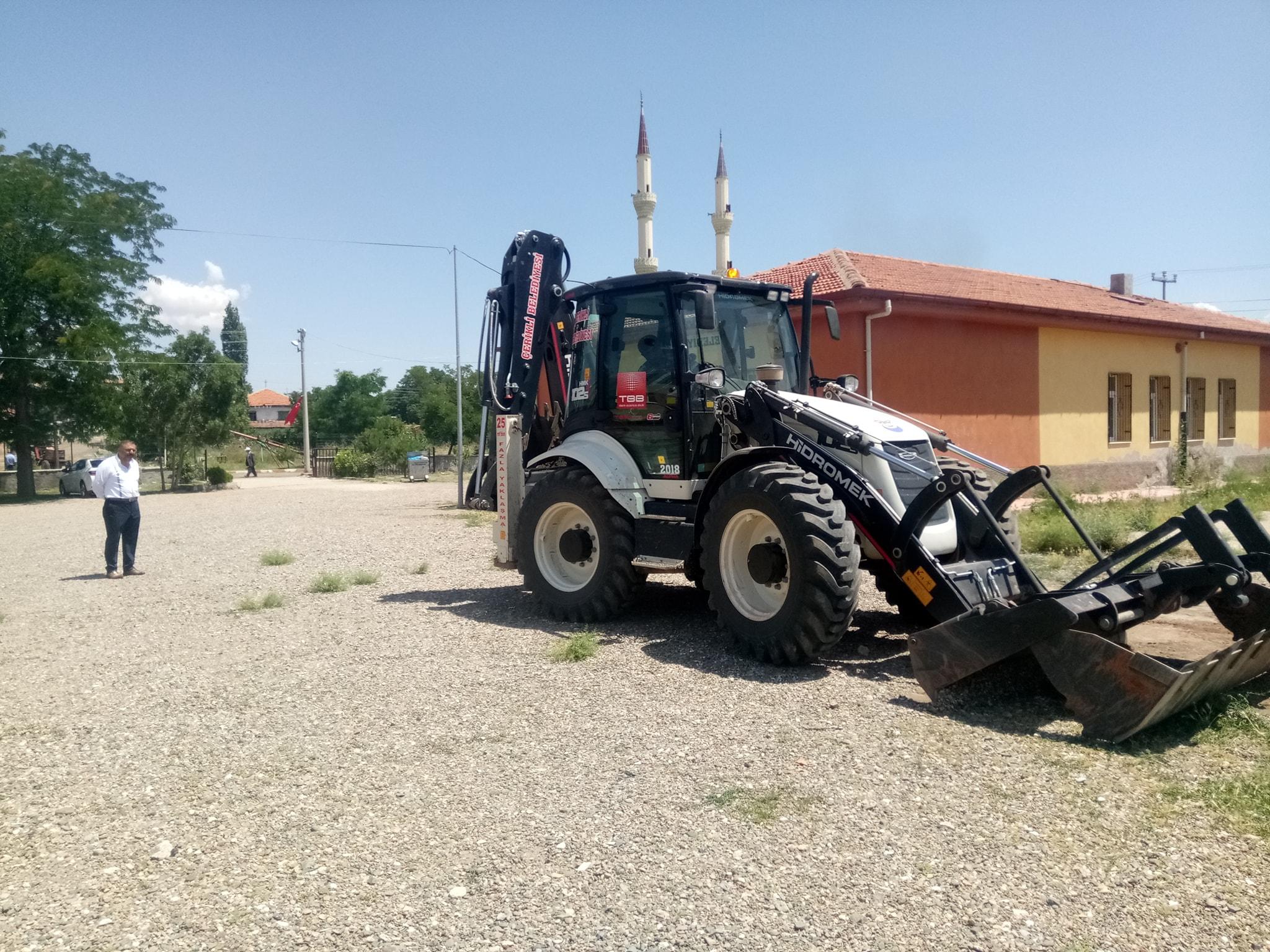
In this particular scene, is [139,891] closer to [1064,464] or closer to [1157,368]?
[1064,464]

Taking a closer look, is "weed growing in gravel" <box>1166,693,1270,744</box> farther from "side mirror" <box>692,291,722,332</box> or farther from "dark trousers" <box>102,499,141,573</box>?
"dark trousers" <box>102,499,141,573</box>

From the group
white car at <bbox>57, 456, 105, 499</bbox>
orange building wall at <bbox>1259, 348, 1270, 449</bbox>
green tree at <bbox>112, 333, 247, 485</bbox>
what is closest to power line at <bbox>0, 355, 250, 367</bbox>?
green tree at <bbox>112, 333, 247, 485</bbox>

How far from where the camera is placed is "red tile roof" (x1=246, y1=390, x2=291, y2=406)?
125 m

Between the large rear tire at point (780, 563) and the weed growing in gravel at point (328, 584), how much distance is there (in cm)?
511

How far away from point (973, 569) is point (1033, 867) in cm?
281

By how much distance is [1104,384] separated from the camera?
21844 millimetres

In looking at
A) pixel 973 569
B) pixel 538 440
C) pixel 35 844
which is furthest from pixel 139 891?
Answer: pixel 538 440

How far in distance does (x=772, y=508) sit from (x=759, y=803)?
253 centimetres

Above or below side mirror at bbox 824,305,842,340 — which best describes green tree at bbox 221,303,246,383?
above

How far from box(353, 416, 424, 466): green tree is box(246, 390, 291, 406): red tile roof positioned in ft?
249

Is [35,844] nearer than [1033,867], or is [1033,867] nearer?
[1033,867]

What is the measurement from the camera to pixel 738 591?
707cm

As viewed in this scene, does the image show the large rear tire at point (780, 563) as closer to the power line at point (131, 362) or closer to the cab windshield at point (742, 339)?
the cab windshield at point (742, 339)

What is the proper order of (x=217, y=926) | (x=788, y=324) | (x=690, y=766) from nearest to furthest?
(x=217, y=926), (x=690, y=766), (x=788, y=324)
